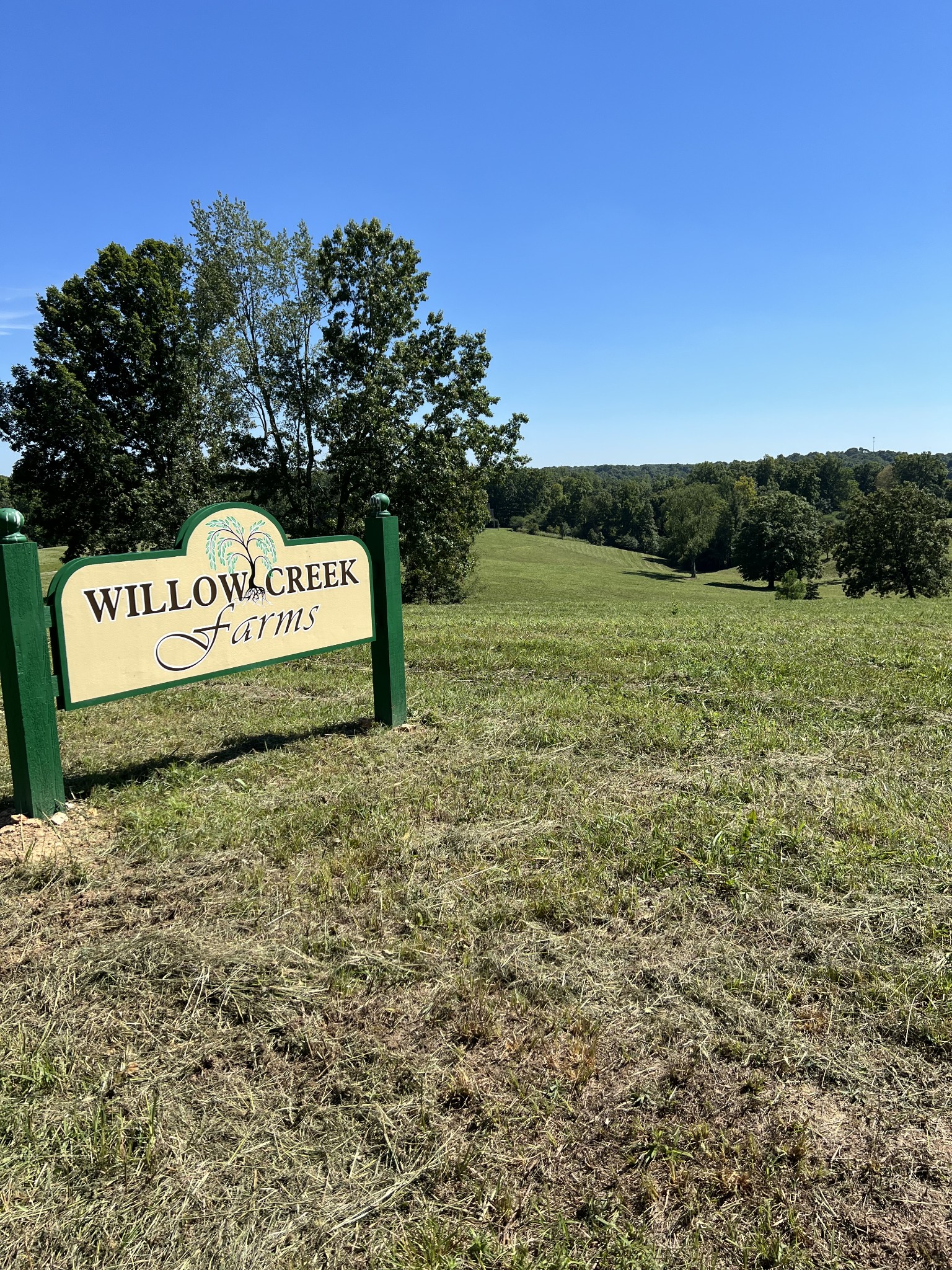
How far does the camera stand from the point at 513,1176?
6.21ft

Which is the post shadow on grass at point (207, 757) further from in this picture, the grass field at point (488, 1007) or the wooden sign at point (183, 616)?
the wooden sign at point (183, 616)

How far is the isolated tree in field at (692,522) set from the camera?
239 feet

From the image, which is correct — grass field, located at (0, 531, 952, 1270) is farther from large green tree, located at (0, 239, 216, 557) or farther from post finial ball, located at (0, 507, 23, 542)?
large green tree, located at (0, 239, 216, 557)

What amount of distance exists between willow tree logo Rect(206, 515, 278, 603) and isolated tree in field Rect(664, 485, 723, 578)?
226 feet

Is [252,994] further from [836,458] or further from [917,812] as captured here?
[836,458]

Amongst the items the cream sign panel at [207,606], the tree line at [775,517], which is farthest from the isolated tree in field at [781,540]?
the cream sign panel at [207,606]

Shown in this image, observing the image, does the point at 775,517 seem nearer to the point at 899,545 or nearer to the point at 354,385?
the point at 899,545

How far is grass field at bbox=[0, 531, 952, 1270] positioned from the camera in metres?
1.79

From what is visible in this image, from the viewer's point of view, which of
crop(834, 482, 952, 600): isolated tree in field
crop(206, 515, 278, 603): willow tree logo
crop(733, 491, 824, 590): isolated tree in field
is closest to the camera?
crop(206, 515, 278, 603): willow tree logo

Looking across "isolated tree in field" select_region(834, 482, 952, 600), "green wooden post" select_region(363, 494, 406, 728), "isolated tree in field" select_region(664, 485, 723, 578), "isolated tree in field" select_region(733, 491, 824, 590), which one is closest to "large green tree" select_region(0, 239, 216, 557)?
"green wooden post" select_region(363, 494, 406, 728)

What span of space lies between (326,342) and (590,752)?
2196 cm

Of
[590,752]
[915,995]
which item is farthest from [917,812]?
[590,752]

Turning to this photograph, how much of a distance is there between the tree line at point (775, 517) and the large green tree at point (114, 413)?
10226 mm

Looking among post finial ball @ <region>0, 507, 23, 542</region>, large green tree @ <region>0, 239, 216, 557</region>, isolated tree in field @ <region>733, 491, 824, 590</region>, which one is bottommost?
isolated tree in field @ <region>733, 491, 824, 590</region>
